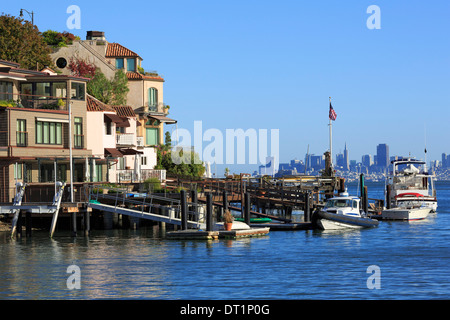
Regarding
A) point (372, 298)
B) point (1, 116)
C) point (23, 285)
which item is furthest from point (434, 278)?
point (1, 116)

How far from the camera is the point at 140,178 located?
78312 millimetres

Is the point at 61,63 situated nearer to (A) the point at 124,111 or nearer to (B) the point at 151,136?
(B) the point at 151,136

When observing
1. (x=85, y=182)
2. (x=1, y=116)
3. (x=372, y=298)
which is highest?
(x=1, y=116)

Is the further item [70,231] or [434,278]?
[70,231]

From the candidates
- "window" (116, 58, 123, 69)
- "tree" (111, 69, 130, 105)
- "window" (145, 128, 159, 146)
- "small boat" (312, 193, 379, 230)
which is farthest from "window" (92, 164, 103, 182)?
"window" (116, 58, 123, 69)

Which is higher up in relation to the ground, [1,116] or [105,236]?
[1,116]

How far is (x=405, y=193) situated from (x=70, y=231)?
43625 millimetres

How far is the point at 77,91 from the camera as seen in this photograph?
69938mm

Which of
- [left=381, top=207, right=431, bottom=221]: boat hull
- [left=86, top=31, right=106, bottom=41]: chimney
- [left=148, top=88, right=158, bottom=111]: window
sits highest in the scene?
[left=86, top=31, right=106, bottom=41]: chimney

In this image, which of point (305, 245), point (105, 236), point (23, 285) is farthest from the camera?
point (105, 236)

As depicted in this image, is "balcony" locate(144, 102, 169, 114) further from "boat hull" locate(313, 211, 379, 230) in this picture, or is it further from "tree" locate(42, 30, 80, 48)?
"boat hull" locate(313, 211, 379, 230)

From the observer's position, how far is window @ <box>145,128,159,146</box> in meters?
93.8

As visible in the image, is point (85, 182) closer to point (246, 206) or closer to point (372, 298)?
point (246, 206)
